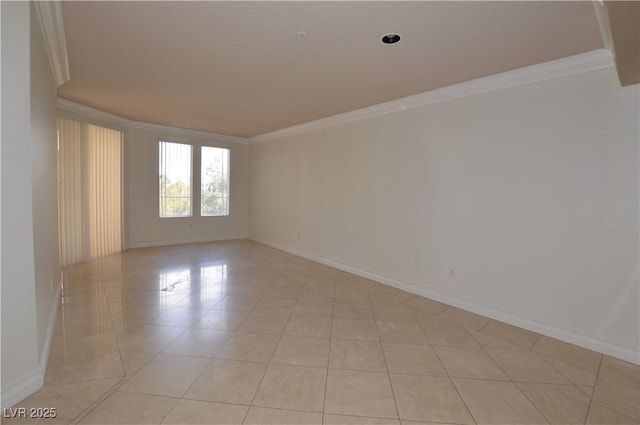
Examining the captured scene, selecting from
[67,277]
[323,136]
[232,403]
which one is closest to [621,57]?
[232,403]

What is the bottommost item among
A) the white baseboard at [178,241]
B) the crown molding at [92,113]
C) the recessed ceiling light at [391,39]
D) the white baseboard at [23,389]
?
the white baseboard at [23,389]

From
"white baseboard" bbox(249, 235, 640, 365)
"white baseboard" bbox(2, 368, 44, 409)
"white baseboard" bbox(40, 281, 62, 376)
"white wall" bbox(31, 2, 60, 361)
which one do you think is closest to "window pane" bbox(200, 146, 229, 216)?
"white baseboard" bbox(249, 235, 640, 365)

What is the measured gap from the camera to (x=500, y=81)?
330 centimetres

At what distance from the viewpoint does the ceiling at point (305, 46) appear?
2242mm

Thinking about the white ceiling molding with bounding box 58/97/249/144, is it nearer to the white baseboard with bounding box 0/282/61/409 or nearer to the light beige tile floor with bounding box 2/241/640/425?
the light beige tile floor with bounding box 2/241/640/425

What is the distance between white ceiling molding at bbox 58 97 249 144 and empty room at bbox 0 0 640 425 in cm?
7

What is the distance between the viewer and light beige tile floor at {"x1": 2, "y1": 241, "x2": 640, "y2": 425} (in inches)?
75.5

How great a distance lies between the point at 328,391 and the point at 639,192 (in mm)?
2903

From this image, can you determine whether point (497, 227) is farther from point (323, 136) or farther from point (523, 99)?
point (323, 136)

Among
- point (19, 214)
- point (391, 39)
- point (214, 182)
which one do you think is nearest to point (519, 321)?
point (391, 39)

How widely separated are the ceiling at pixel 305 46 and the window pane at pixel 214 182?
10.5ft

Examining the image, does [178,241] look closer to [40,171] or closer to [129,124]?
[129,124]

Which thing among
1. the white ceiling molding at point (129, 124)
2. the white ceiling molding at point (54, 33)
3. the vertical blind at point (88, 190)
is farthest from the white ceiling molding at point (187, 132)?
the white ceiling molding at point (54, 33)

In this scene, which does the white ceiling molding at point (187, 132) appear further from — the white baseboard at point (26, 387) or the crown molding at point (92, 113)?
the white baseboard at point (26, 387)
